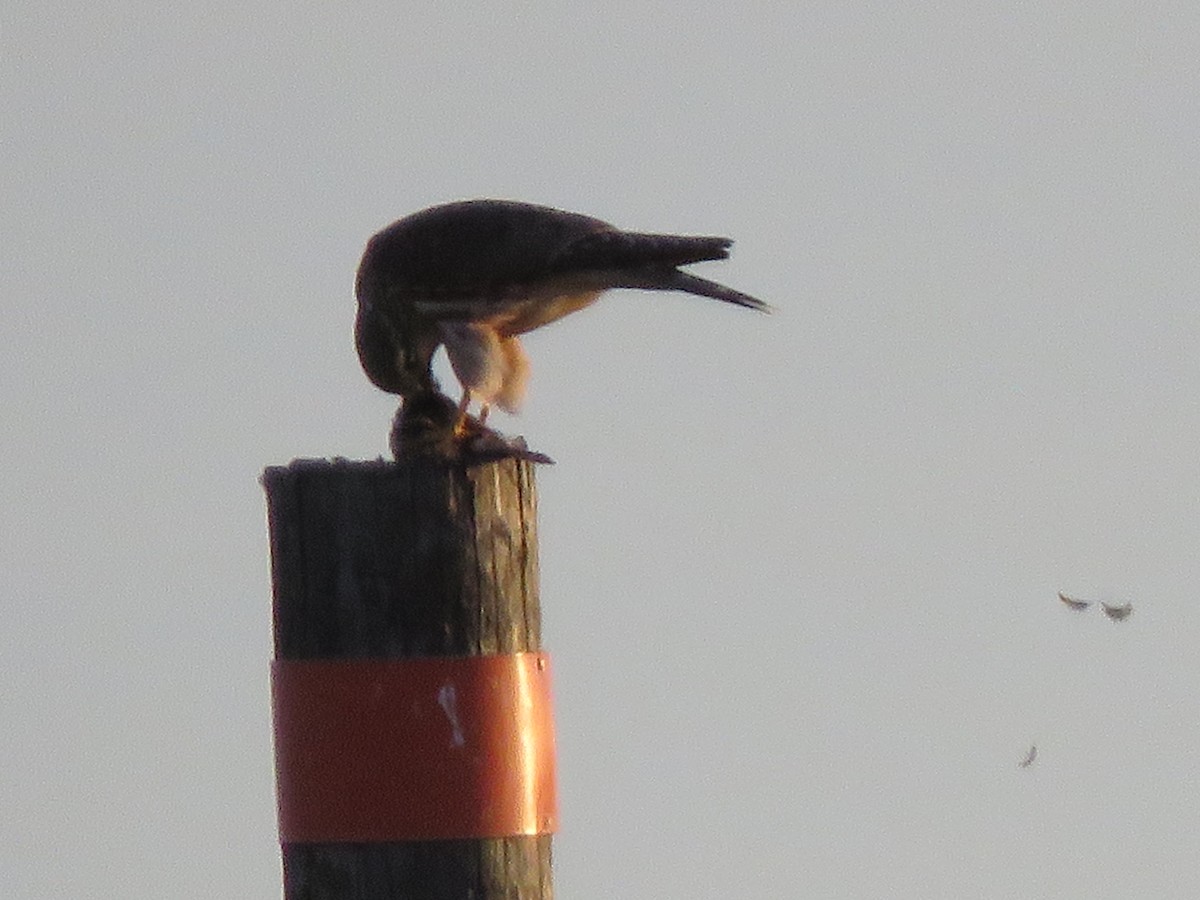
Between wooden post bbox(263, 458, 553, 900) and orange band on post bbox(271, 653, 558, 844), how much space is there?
2 cm

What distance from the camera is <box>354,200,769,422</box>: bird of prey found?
7.97 m

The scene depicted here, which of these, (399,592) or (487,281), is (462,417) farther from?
(399,592)

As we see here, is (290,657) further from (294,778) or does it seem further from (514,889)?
(514,889)

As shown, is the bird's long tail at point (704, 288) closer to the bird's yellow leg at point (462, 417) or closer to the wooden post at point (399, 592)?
the bird's yellow leg at point (462, 417)

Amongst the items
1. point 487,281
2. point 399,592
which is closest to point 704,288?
point 487,281

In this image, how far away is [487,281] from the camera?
329 inches

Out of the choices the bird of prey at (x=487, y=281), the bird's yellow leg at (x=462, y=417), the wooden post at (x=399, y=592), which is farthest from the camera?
the bird of prey at (x=487, y=281)

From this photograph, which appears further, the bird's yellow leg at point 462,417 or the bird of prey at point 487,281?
the bird of prey at point 487,281

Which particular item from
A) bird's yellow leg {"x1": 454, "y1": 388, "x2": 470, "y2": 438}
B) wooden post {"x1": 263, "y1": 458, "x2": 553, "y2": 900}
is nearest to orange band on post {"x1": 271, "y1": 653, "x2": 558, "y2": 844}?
wooden post {"x1": 263, "y1": 458, "x2": 553, "y2": 900}

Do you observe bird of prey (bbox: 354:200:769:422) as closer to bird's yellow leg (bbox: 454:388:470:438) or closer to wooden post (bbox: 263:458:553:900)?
bird's yellow leg (bbox: 454:388:470:438)

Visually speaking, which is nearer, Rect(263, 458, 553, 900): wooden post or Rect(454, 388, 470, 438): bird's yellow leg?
Rect(263, 458, 553, 900): wooden post

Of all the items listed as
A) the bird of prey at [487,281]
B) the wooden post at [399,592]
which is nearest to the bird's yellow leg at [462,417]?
the bird of prey at [487,281]

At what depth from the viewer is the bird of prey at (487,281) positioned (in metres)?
7.97

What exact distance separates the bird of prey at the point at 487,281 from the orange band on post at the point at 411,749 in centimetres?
319
